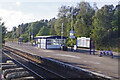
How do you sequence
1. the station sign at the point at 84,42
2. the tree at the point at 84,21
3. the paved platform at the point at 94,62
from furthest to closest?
the tree at the point at 84,21 < the station sign at the point at 84,42 < the paved platform at the point at 94,62

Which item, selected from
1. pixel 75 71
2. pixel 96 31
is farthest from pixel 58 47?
pixel 75 71

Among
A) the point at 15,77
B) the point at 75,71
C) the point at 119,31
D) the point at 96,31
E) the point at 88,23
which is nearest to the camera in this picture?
the point at 15,77

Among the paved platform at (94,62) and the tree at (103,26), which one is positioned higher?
the tree at (103,26)

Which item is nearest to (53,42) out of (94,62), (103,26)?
(103,26)

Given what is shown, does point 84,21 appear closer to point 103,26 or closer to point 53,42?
point 103,26

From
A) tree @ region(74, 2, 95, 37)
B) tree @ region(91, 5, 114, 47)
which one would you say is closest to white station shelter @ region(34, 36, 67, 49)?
tree @ region(91, 5, 114, 47)

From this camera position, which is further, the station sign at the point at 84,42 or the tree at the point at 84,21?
the tree at the point at 84,21

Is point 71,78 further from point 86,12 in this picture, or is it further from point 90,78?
point 86,12

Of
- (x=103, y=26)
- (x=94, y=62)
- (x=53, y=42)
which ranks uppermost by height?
(x=103, y=26)

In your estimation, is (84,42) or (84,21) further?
(84,21)

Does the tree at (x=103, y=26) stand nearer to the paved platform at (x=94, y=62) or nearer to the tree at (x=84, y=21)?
the tree at (x=84, y=21)

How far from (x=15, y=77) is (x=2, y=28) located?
40.8 feet

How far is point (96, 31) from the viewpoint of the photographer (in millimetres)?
33219

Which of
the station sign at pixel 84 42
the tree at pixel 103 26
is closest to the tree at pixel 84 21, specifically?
the tree at pixel 103 26
